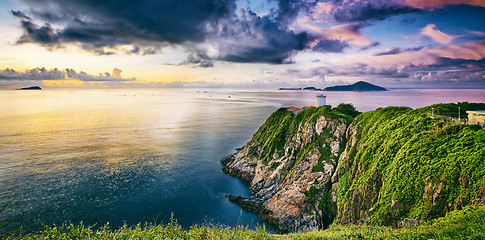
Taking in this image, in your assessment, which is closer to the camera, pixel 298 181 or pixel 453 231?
pixel 453 231

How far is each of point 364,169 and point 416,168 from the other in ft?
23.9

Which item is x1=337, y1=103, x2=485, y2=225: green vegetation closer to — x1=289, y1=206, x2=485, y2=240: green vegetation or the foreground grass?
x1=289, y1=206, x2=485, y2=240: green vegetation

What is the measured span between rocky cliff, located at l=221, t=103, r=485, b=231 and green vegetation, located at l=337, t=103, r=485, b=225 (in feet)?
0.20

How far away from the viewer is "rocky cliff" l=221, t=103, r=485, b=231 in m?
17.0

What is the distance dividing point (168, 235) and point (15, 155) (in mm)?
70481

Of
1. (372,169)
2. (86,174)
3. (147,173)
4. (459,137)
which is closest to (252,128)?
(147,173)

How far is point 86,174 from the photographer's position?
47.3 metres

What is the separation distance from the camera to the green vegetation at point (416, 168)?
16.1 metres

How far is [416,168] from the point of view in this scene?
1967 centimetres

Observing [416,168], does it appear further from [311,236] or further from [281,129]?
[281,129]

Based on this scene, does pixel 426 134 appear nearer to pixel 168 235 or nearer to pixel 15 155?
pixel 168 235

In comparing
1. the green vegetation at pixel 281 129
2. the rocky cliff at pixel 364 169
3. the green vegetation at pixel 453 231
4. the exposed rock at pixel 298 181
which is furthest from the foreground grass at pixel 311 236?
the green vegetation at pixel 281 129

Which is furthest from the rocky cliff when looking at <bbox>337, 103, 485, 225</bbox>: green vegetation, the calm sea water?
the calm sea water

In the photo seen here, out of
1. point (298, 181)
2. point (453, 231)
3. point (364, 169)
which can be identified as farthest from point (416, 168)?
point (298, 181)
